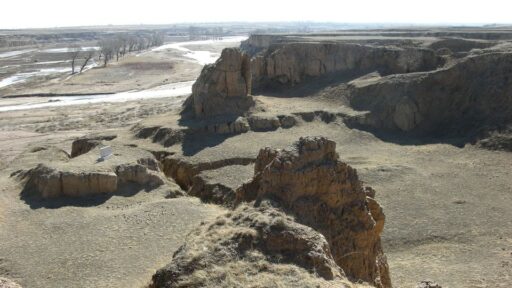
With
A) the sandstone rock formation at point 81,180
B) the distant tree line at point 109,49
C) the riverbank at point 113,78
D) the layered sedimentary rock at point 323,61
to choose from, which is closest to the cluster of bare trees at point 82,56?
the distant tree line at point 109,49

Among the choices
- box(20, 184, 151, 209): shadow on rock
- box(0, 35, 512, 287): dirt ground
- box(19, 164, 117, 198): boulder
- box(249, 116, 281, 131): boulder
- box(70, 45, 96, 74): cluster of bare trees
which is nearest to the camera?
box(0, 35, 512, 287): dirt ground

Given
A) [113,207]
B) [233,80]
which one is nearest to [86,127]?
[233,80]

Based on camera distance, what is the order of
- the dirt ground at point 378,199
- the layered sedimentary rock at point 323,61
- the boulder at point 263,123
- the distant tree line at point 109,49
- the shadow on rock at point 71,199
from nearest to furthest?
1. the dirt ground at point 378,199
2. the shadow on rock at point 71,199
3. the boulder at point 263,123
4. the layered sedimentary rock at point 323,61
5. the distant tree line at point 109,49

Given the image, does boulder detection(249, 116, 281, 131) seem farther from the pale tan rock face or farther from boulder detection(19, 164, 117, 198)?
the pale tan rock face

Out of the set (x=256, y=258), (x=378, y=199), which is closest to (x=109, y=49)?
(x=378, y=199)

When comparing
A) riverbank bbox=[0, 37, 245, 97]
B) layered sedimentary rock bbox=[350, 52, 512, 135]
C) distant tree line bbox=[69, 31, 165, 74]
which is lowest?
riverbank bbox=[0, 37, 245, 97]

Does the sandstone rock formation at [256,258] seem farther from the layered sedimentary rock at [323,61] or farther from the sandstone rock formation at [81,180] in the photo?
the layered sedimentary rock at [323,61]

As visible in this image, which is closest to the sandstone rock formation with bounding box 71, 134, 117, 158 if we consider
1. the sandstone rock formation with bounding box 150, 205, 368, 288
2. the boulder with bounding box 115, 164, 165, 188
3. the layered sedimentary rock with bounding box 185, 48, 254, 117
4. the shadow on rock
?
the layered sedimentary rock with bounding box 185, 48, 254, 117

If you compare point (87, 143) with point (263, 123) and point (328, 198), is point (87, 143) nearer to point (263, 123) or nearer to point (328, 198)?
point (263, 123)

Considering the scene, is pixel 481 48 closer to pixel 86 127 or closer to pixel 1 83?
pixel 86 127
